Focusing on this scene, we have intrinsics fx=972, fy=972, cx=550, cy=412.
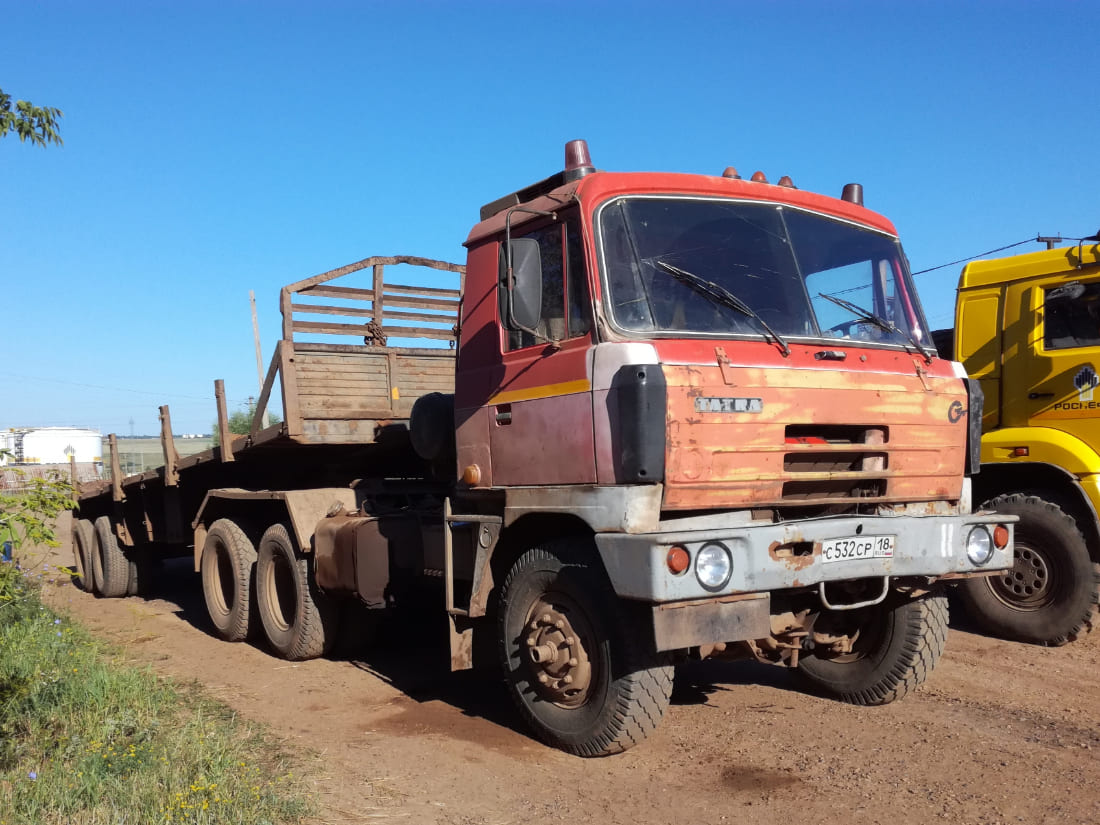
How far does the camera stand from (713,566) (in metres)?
4.01

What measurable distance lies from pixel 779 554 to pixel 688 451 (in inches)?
23.1

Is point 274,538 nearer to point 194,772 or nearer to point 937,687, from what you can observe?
point 194,772

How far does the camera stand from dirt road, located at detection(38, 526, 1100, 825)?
13.1ft

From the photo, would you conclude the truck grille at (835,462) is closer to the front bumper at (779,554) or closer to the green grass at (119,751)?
the front bumper at (779,554)

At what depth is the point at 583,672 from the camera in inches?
178

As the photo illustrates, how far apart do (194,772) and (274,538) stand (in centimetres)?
355

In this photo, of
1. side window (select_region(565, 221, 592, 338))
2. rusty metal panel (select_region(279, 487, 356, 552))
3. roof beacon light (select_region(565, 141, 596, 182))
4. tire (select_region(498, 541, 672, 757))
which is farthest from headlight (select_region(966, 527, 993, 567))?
rusty metal panel (select_region(279, 487, 356, 552))

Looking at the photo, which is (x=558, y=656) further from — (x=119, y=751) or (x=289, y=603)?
(x=289, y=603)

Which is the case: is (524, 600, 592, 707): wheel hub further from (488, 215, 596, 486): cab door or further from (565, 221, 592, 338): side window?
(565, 221, 592, 338): side window

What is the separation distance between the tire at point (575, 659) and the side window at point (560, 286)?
3.37ft

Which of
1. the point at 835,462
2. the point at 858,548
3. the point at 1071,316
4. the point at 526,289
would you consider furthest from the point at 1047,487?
the point at 526,289

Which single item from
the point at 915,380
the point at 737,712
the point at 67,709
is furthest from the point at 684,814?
the point at 67,709

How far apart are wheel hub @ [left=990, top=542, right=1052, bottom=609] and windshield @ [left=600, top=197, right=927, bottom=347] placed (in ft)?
8.43

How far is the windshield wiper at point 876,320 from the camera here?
196 inches
